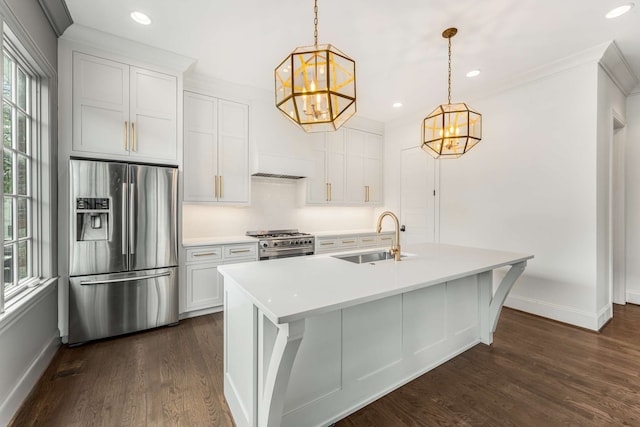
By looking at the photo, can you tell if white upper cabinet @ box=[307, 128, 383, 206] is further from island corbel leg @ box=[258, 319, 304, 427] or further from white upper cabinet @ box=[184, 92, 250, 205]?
island corbel leg @ box=[258, 319, 304, 427]

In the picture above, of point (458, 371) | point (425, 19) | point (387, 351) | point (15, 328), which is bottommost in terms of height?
point (458, 371)

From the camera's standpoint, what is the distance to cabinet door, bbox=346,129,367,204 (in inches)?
187

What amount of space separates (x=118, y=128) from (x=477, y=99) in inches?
169

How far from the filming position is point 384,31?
2473 mm

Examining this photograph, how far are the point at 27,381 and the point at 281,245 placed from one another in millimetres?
2413

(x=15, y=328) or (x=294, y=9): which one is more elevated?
(x=294, y=9)

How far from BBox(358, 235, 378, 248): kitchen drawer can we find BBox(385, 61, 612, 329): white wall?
1320 mm

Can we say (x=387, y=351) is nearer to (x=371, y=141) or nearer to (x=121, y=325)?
(x=121, y=325)

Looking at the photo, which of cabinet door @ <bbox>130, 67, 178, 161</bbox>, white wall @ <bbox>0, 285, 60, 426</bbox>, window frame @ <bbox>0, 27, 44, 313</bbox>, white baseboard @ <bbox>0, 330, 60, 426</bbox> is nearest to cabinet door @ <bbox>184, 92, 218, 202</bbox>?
cabinet door @ <bbox>130, 67, 178, 161</bbox>

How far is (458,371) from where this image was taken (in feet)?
6.92

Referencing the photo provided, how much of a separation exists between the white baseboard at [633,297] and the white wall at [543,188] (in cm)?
144

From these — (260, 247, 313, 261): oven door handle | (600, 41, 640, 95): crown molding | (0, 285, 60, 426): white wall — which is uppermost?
(600, 41, 640, 95): crown molding

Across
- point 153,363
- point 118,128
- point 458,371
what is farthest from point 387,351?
point 118,128

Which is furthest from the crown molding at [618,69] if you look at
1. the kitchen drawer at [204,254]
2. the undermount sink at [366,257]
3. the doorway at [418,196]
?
the kitchen drawer at [204,254]
